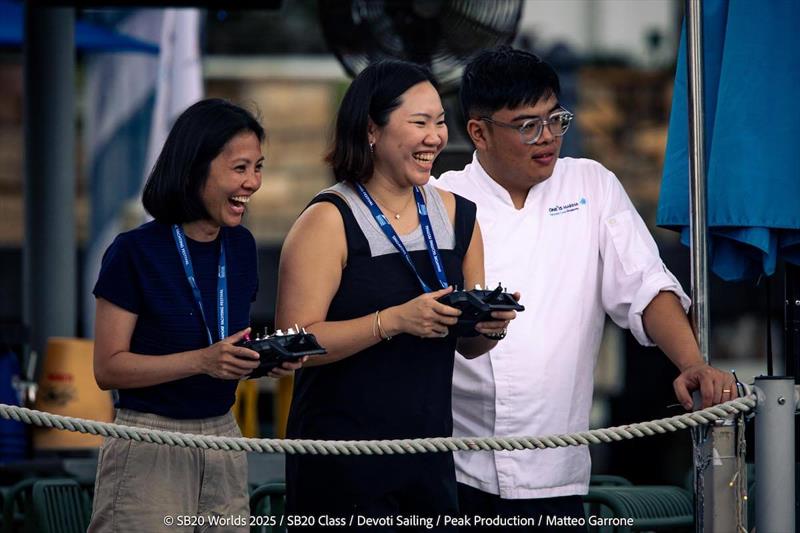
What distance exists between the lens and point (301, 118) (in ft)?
44.6

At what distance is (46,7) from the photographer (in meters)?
6.27

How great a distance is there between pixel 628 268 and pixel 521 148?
16.6 inches

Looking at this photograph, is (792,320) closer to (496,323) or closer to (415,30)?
(496,323)

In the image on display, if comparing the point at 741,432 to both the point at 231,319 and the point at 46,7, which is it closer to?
the point at 231,319

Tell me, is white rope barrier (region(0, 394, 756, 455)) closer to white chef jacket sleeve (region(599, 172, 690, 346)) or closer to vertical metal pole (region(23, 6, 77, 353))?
white chef jacket sleeve (region(599, 172, 690, 346))

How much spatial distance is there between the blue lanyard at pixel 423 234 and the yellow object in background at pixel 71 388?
2538mm

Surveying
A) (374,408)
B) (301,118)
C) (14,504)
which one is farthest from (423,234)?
(301,118)

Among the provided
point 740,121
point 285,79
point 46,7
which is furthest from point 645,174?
point 740,121

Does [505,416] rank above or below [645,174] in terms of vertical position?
below

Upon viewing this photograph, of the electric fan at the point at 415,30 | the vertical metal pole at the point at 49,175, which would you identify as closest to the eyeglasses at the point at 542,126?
the electric fan at the point at 415,30

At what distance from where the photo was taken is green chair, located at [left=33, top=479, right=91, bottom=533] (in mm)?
5051

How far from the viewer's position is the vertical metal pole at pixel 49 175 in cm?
667

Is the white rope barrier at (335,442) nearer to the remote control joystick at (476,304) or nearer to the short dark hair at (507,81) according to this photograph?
Result: the remote control joystick at (476,304)

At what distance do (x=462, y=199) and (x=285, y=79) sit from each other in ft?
33.1
